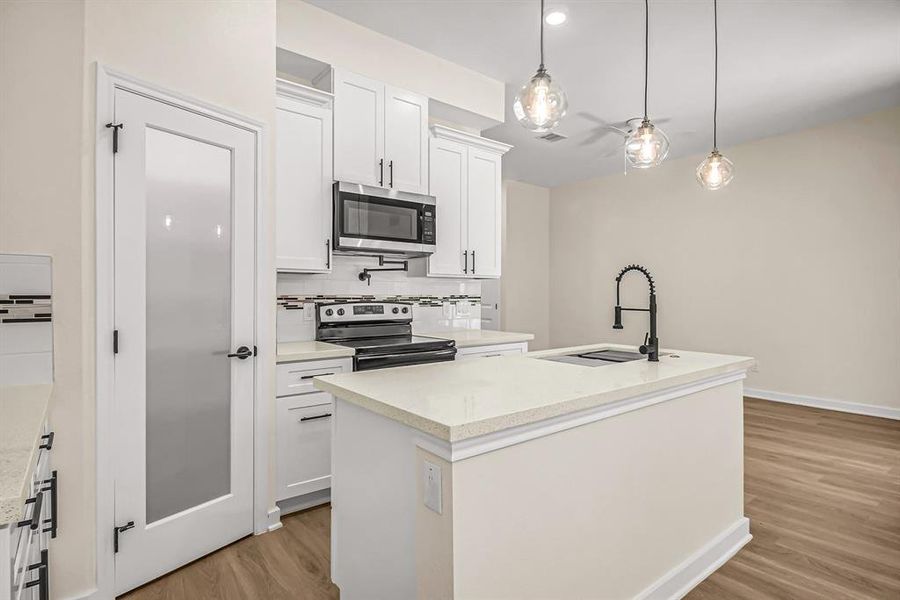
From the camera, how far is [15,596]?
1.02 m

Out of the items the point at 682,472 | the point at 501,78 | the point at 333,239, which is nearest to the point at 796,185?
the point at 501,78

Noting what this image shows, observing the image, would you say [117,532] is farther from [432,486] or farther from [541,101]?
[541,101]

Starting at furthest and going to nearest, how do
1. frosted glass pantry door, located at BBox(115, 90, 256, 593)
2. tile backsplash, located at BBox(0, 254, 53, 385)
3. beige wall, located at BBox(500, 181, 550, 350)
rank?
1. beige wall, located at BBox(500, 181, 550, 350)
2. frosted glass pantry door, located at BBox(115, 90, 256, 593)
3. tile backsplash, located at BBox(0, 254, 53, 385)

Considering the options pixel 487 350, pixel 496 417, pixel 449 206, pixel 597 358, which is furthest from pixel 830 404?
pixel 496 417

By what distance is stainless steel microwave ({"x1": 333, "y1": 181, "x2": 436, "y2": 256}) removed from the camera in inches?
127

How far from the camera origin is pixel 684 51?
353 cm

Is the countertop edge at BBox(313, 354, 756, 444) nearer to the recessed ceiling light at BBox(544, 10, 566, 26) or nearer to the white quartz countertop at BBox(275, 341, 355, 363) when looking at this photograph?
the white quartz countertop at BBox(275, 341, 355, 363)

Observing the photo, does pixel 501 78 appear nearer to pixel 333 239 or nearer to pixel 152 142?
pixel 333 239

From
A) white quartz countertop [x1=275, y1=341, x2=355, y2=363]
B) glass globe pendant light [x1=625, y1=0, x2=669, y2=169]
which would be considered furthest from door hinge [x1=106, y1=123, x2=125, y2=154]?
glass globe pendant light [x1=625, y1=0, x2=669, y2=169]

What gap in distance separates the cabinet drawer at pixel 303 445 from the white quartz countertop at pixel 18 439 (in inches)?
44.9

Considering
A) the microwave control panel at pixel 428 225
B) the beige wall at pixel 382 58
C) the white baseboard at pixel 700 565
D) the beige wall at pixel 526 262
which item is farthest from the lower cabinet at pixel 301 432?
the beige wall at pixel 526 262

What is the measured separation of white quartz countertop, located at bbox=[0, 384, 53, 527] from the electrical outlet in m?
0.84

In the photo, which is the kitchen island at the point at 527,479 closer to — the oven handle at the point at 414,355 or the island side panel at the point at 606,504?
the island side panel at the point at 606,504

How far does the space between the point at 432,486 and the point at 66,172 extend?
1.77 metres
